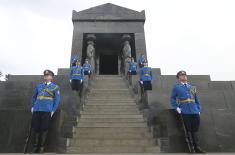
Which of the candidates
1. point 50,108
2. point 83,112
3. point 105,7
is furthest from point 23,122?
point 105,7

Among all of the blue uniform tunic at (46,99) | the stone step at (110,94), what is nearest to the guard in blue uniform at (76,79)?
the stone step at (110,94)

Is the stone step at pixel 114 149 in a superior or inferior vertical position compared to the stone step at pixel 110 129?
inferior

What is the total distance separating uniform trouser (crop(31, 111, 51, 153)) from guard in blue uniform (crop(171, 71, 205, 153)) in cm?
327

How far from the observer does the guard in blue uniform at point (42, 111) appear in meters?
5.53

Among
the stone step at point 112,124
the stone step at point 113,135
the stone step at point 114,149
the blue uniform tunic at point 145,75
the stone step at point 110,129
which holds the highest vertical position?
the blue uniform tunic at point 145,75

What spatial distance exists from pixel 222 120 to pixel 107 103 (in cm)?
477

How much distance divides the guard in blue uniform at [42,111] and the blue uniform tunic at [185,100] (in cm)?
312

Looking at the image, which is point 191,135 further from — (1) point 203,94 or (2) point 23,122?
(2) point 23,122

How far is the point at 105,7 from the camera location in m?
20.3

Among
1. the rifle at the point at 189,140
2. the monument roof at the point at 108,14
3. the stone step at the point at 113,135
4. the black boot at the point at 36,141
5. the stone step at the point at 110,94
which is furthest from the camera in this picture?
the monument roof at the point at 108,14

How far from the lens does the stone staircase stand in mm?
6070

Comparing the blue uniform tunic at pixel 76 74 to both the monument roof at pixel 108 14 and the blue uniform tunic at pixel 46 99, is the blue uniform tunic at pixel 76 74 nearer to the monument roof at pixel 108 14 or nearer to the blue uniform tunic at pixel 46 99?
the blue uniform tunic at pixel 46 99

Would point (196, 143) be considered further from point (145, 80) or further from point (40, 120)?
point (145, 80)

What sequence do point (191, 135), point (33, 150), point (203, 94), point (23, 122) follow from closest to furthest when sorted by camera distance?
1. point (33, 150)
2. point (191, 135)
3. point (23, 122)
4. point (203, 94)
